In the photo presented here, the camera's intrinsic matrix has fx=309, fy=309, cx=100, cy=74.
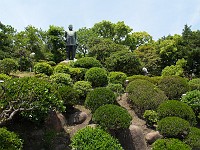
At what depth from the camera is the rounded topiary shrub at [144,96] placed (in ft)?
47.9

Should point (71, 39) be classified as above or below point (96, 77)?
above

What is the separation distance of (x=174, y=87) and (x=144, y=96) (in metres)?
2.29

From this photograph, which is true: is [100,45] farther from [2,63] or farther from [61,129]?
[61,129]

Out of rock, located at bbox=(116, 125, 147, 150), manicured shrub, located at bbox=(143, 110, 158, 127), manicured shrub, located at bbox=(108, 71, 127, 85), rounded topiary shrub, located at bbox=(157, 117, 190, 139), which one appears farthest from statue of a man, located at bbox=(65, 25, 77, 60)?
rounded topiary shrub, located at bbox=(157, 117, 190, 139)

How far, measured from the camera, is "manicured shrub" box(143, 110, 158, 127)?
45.3 feet

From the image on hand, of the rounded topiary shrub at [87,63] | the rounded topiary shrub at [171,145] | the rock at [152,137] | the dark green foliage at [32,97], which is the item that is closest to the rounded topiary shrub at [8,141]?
the dark green foliage at [32,97]

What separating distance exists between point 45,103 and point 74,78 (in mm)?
7140

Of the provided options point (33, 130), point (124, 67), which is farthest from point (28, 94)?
point (124, 67)

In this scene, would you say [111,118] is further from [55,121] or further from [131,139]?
[55,121]

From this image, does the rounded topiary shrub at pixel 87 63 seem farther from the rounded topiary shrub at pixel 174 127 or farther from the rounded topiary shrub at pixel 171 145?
the rounded topiary shrub at pixel 171 145

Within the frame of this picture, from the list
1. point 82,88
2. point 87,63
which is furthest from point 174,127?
point 87,63

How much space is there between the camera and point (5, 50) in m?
22.6

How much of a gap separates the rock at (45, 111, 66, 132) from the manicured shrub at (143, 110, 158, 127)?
371 centimetres

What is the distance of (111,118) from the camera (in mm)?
11367
